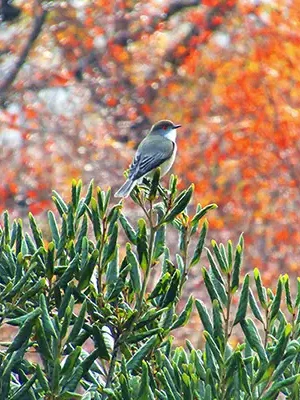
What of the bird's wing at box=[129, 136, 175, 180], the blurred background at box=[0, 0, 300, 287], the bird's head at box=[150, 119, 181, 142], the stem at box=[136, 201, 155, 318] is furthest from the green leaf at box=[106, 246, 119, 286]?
the blurred background at box=[0, 0, 300, 287]

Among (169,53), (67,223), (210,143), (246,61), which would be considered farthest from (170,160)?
(169,53)

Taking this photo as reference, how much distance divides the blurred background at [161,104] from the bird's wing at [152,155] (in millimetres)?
Result: 5967

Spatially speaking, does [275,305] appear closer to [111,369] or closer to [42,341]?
[111,369]

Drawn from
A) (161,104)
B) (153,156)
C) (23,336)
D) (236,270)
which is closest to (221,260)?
(236,270)

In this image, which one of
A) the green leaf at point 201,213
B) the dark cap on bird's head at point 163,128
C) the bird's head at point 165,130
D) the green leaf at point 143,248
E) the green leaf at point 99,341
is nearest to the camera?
the green leaf at point 99,341

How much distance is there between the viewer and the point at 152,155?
281 inches

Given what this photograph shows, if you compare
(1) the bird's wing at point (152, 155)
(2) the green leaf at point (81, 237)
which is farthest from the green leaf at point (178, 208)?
(1) the bird's wing at point (152, 155)

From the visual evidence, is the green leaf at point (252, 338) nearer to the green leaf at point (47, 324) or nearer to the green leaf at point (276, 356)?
the green leaf at point (276, 356)

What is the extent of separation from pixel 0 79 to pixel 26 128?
2.76 ft

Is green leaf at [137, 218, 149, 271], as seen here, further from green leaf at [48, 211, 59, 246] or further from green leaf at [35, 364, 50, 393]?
green leaf at [35, 364, 50, 393]

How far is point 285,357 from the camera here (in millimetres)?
2574

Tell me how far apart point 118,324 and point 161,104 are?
50.1ft

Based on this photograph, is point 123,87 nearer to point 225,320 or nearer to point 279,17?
point 279,17

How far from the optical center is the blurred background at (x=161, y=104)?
14.8 m
